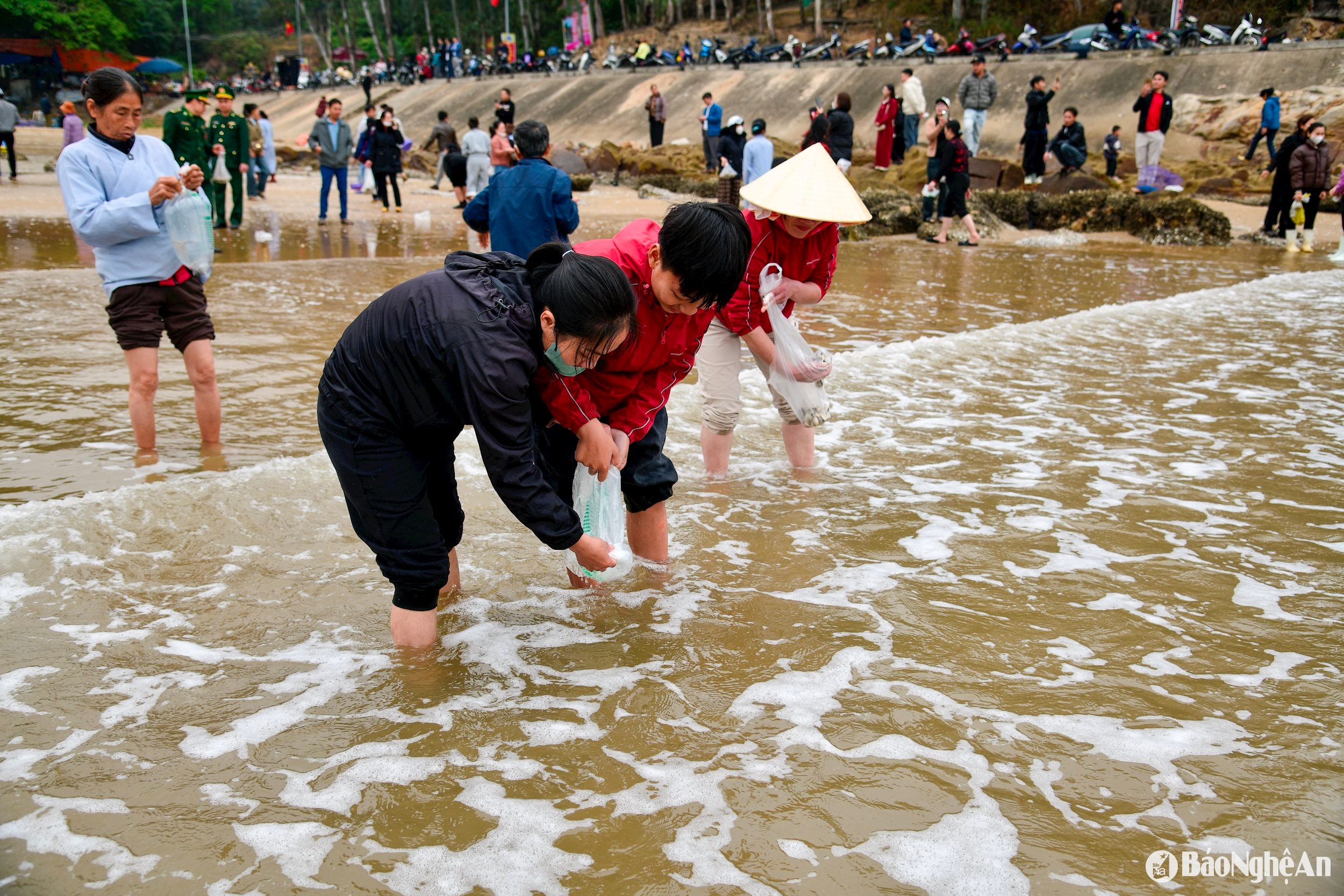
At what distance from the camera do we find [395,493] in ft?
8.80

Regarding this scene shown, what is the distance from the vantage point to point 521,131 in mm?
5656

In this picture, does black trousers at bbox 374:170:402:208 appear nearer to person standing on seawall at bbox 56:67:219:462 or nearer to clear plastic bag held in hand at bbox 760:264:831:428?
person standing on seawall at bbox 56:67:219:462

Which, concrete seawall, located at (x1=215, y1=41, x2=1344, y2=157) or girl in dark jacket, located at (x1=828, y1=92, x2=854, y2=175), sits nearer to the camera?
girl in dark jacket, located at (x1=828, y1=92, x2=854, y2=175)

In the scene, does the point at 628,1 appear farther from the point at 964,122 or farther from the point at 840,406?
the point at 840,406

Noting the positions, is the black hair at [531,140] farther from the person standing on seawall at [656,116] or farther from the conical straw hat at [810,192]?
the person standing on seawall at [656,116]

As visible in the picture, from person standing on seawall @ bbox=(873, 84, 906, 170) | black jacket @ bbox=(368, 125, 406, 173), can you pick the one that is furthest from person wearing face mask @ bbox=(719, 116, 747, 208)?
black jacket @ bbox=(368, 125, 406, 173)

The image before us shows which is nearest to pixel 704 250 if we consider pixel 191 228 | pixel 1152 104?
pixel 191 228

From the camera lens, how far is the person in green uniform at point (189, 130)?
1049 centimetres

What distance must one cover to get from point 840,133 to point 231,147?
925 cm

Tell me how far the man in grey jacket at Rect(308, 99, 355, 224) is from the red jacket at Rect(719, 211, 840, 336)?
11.6 metres

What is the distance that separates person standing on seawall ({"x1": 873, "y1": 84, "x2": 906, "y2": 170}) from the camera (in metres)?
19.4

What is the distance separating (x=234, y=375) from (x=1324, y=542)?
6163 mm

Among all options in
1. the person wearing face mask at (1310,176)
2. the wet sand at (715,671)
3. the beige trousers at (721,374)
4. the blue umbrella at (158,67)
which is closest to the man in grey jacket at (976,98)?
the person wearing face mask at (1310,176)

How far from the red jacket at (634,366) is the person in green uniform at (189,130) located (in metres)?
9.40
